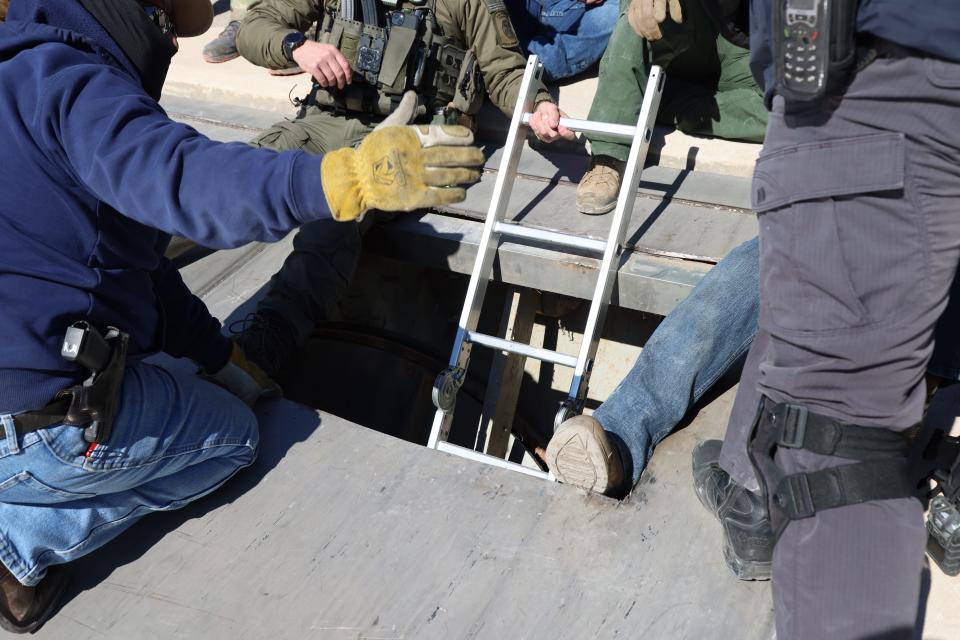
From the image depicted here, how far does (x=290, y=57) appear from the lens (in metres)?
3.41

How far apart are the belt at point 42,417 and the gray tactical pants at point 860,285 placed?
4.86 feet

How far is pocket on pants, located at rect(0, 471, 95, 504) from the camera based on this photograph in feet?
5.83

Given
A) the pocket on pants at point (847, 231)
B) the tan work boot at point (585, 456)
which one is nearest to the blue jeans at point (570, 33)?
the tan work boot at point (585, 456)

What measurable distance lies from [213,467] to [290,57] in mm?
1922

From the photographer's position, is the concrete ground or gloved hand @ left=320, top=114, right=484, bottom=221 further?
the concrete ground

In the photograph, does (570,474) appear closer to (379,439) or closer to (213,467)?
(379,439)

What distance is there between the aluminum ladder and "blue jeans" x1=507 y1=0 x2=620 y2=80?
97cm

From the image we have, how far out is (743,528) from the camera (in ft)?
5.87

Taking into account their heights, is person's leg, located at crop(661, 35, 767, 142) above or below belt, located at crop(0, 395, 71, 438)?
above

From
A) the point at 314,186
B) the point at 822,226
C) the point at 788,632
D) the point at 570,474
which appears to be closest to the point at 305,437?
the point at 570,474

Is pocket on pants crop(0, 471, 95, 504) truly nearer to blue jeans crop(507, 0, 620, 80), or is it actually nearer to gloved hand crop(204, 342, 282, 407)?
gloved hand crop(204, 342, 282, 407)

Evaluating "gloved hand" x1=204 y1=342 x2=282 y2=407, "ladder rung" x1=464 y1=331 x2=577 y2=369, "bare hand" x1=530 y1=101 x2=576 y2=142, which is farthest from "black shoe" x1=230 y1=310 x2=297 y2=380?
"bare hand" x1=530 y1=101 x2=576 y2=142

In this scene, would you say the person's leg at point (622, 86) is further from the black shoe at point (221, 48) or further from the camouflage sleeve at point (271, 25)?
the black shoe at point (221, 48)

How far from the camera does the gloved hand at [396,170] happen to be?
1.54 m
